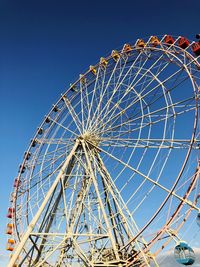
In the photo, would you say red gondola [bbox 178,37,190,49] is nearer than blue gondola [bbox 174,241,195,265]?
No

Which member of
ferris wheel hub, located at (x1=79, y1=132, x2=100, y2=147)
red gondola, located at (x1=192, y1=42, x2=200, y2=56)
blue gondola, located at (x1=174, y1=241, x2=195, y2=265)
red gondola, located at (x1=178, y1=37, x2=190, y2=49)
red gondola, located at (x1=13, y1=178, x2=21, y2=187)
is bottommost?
blue gondola, located at (x1=174, y1=241, x2=195, y2=265)

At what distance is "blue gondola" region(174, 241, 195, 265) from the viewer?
1303cm

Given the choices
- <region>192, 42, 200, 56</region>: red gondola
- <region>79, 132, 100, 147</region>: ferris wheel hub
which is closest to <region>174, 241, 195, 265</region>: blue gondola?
<region>79, 132, 100, 147</region>: ferris wheel hub

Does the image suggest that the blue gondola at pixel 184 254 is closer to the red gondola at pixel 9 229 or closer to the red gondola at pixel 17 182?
the red gondola at pixel 17 182

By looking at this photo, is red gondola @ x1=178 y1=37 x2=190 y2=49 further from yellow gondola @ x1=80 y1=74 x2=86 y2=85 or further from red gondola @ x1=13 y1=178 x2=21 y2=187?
red gondola @ x1=13 y1=178 x2=21 y2=187

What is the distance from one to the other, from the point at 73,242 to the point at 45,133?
10640 mm

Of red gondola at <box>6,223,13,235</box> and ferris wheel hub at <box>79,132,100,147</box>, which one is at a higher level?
ferris wheel hub at <box>79,132,100,147</box>

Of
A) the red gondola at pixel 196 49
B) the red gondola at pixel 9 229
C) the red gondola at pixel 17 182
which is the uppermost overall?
the red gondola at pixel 196 49

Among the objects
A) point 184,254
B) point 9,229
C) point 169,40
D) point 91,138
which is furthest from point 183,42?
point 9,229

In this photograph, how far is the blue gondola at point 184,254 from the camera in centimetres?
1303

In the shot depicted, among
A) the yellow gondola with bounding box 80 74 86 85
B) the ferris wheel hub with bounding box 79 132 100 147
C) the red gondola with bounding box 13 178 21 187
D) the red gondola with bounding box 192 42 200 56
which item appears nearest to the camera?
the red gondola with bounding box 192 42 200 56

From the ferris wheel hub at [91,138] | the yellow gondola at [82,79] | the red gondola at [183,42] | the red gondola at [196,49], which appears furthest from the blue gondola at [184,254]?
the yellow gondola at [82,79]

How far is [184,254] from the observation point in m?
13.1

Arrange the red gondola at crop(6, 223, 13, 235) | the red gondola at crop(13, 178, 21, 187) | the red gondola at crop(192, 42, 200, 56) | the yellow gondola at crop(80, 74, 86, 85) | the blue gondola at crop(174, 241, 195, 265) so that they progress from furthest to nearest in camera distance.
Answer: the yellow gondola at crop(80, 74, 86, 85) → the red gondola at crop(6, 223, 13, 235) → the red gondola at crop(13, 178, 21, 187) → the red gondola at crop(192, 42, 200, 56) → the blue gondola at crop(174, 241, 195, 265)
